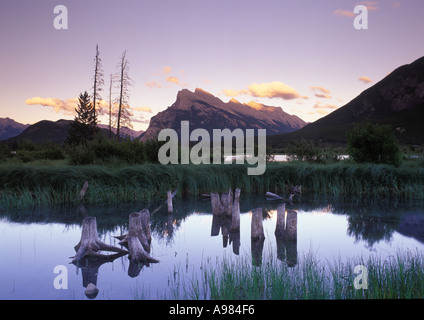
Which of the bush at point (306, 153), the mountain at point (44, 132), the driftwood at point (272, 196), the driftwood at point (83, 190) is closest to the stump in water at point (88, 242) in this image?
the driftwood at point (83, 190)

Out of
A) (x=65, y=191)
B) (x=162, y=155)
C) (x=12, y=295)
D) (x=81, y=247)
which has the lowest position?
(x=12, y=295)

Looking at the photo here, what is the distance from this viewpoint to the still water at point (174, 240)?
619cm

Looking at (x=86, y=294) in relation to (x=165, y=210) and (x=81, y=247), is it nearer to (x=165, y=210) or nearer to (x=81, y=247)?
(x=81, y=247)

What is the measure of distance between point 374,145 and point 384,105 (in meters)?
157

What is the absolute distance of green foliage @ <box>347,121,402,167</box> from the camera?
1823cm

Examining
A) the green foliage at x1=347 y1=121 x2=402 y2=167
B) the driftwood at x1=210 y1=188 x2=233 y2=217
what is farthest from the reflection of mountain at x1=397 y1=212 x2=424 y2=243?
the green foliage at x1=347 y1=121 x2=402 y2=167

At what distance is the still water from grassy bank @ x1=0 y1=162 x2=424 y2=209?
4.59ft

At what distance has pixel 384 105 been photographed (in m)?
158

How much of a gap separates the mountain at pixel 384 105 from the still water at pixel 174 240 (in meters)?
112

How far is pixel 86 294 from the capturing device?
224 inches

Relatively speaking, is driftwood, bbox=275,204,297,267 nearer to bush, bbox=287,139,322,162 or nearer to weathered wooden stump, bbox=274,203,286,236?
weathered wooden stump, bbox=274,203,286,236
